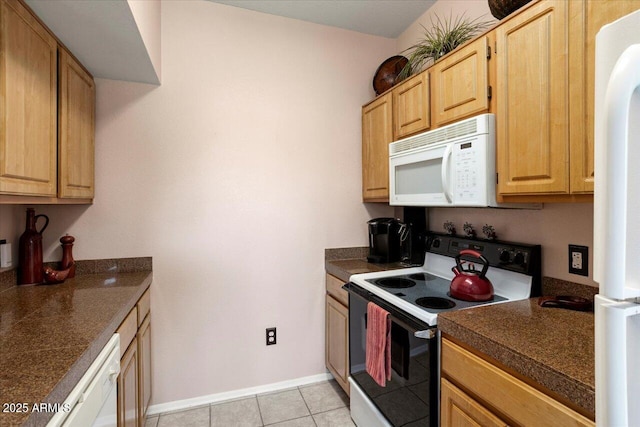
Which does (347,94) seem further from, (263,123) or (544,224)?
(544,224)

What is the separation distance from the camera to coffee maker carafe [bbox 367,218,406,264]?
7.41ft

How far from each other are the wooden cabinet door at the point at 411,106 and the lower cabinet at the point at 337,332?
3.66 feet

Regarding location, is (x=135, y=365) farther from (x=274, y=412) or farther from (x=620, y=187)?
(x=620, y=187)

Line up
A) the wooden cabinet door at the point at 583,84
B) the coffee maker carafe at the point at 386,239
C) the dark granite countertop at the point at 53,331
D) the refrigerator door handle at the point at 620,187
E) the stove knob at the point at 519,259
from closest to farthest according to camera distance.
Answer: the refrigerator door handle at the point at 620,187 < the dark granite countertop at the point at 53,331 < the wooden cabinet door at the point at 583,84 < the stove knob at the point at 519,259 < the coffee maker carafe at the point at 386,239

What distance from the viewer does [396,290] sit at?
169 cm

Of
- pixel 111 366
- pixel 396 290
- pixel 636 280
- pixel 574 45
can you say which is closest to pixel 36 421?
pixel 111 366

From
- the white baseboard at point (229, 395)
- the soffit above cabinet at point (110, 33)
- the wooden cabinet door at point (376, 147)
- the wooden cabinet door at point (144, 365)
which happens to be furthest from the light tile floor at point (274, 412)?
the soffit above cabinet at point (110, 33)

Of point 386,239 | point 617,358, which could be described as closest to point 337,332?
point 386,239

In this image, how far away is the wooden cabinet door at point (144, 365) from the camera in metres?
1.64

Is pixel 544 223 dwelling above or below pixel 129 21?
below

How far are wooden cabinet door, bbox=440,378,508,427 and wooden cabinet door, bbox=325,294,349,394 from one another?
2.88 ft

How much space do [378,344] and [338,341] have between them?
2.15 ft

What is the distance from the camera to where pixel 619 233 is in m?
0.46

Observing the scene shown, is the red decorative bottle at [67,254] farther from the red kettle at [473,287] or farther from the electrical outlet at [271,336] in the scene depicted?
the red kettle at [473,287]
